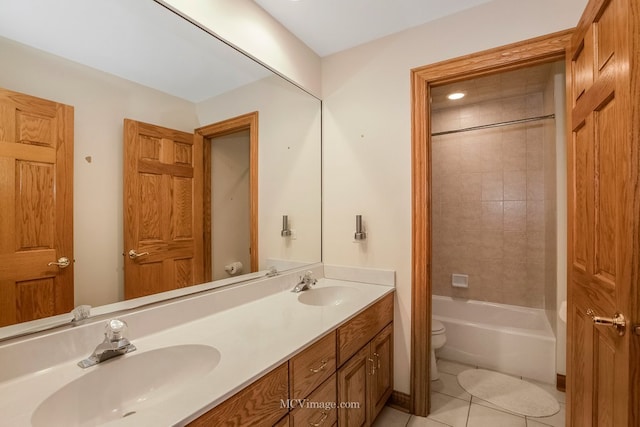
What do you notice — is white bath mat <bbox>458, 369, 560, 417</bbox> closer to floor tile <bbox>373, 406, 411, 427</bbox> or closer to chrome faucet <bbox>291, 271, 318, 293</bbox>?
floor tile <bbox>373, 406, 411, 427</bbox>

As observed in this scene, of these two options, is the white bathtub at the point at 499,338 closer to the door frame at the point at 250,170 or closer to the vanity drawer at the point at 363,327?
the vanity drawer at the point at 363,327

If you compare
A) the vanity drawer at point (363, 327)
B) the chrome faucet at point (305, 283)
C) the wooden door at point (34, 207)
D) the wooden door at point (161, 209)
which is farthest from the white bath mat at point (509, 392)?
the wooden door at point (34, 207)

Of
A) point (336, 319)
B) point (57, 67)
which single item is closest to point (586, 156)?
point (336, 319)

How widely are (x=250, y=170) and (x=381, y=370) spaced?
55.9 inches

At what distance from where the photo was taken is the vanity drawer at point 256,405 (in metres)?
0.73

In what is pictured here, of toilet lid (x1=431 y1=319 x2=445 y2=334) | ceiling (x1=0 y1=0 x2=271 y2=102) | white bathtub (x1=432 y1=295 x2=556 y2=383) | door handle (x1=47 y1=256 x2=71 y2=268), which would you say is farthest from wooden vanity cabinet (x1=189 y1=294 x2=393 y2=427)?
ceiling (x1=0 y1=0 x2=271 y2=102)

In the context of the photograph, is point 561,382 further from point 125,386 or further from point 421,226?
point 125,386

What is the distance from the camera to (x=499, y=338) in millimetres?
2266

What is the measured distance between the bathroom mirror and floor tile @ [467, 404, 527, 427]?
5.38 ft

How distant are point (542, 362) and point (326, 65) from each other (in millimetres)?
2726

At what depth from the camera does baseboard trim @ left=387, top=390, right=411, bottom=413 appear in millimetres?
1772

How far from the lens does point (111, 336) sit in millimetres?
925

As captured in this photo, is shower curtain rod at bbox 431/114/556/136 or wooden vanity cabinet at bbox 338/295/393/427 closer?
wooden vanity cabinet at bbox 338/295/393/427

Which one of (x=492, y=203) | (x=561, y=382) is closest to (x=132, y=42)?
(x=492, y=203)
